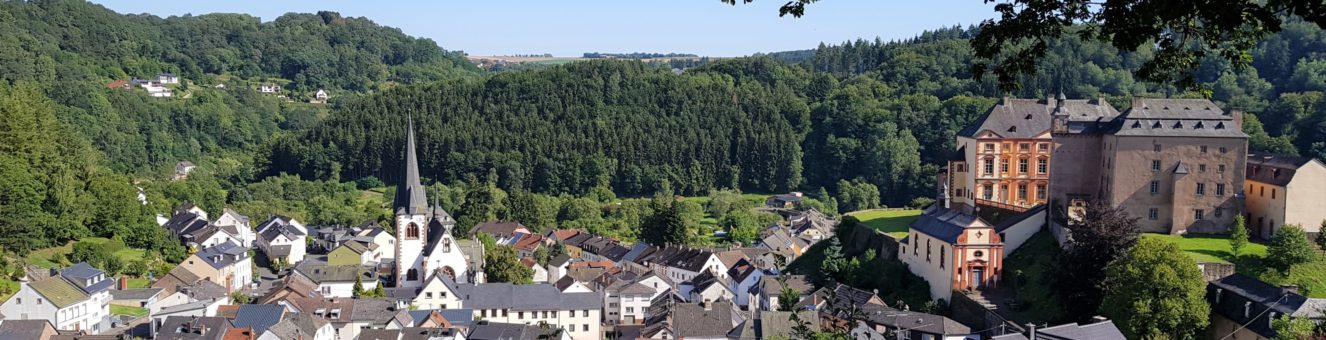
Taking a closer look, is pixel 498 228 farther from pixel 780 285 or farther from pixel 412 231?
pixel 780 285

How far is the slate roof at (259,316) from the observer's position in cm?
3884

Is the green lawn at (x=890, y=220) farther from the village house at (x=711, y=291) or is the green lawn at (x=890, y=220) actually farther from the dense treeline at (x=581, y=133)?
the dense treeline at (x=581, y=133)

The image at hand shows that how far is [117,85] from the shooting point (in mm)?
119188

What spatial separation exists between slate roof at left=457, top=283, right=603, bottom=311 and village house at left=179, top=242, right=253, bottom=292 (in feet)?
34.2

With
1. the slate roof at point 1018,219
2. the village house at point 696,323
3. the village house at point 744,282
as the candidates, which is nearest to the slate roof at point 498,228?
the village house at point 744,282

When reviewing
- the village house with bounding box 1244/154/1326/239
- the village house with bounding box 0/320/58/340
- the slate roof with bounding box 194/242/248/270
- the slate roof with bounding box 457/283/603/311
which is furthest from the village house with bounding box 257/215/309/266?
the village house with bounding box 1244/154/1326/239

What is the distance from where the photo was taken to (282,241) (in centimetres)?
6250

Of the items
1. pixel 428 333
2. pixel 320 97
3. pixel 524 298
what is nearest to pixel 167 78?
pixel 320 97

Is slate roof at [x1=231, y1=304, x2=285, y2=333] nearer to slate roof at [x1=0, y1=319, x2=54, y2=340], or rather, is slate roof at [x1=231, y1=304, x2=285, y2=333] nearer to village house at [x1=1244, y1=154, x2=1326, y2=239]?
slate roof at [x1=0, y1=319, x2=54, y2=340]

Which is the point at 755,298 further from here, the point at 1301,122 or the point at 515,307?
the point at 1301,122

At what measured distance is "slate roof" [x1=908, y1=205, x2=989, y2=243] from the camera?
36.6 m

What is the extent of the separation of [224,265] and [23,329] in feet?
54.2

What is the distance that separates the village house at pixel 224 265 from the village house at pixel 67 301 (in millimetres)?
6794

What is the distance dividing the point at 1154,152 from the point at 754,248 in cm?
3070
